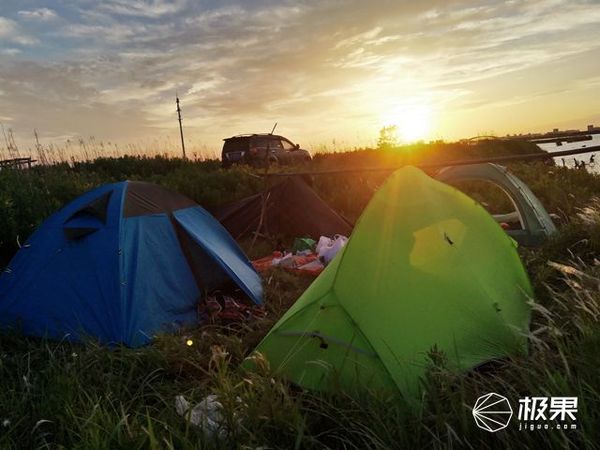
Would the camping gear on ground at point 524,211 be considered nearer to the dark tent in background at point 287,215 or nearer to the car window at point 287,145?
the dark tent in background at point 287,215

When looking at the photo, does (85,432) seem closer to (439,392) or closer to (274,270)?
(439,392)

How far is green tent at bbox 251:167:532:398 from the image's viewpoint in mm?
3096

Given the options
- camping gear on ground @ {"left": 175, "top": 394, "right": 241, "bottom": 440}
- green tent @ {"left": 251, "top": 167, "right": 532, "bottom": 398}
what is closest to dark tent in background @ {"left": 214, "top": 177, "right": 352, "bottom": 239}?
green tent @ {"left": 251, "top": 167, "right": 532, "bottom": 398}

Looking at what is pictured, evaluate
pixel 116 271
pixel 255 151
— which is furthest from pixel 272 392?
pixel 255 151

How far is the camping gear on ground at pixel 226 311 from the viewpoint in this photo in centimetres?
511

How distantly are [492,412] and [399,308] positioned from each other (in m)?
0.97

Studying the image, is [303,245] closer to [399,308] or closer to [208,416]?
[399,308]

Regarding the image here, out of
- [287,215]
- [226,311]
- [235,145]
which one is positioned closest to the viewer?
[226,311]

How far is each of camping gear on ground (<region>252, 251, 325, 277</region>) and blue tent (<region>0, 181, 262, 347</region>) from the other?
1.20 metres

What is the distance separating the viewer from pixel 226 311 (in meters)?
5.25

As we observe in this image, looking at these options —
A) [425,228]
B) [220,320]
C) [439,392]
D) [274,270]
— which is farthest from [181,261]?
[439,392]

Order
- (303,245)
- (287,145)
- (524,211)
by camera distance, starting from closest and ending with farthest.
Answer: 1. (524,211)
2. (303,245)
3. (287,145)

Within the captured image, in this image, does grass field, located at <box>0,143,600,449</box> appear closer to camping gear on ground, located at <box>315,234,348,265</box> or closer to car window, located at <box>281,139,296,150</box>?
camping gear on ground, located at <box>315,234,348,265</box>

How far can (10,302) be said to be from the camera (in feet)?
16.9
